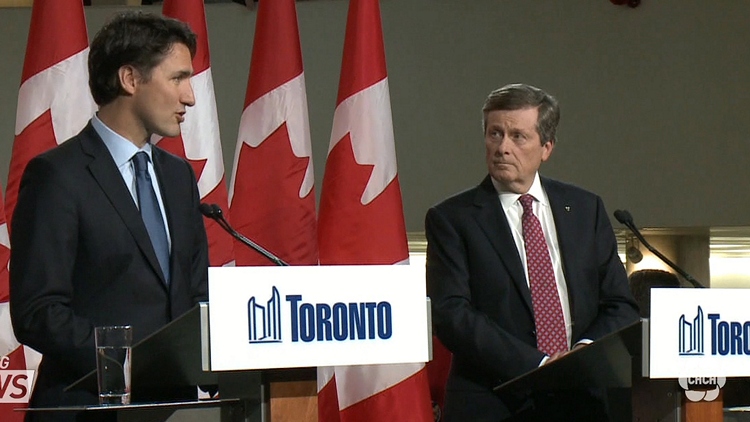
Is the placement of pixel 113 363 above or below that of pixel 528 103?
below

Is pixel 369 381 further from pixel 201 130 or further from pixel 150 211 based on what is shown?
Result: pixel 150 211

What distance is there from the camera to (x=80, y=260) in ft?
7.41

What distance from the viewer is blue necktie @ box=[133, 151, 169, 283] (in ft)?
7.67

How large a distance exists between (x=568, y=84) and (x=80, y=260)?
385 centimetres

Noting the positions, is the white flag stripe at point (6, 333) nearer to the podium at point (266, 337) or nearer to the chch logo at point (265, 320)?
the podium at point (266, 337)

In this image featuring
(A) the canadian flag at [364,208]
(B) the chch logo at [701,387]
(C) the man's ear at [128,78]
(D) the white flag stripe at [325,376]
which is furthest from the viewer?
(D) the white flag stripe at [325,376]

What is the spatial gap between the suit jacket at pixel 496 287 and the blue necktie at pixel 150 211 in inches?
33.0

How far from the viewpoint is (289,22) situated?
439cm

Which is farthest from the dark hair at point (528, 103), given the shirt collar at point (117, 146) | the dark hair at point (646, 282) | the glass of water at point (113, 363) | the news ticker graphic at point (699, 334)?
the glass of water at point (113, 363)

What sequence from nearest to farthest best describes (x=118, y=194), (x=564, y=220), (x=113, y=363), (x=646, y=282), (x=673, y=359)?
(x=113, y=363) < (x=673, y=359) < (x=118, y=194) < (x=564, y=220) < (x=646, y=282)

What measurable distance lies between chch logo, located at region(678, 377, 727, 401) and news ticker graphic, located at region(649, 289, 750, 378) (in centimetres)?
3

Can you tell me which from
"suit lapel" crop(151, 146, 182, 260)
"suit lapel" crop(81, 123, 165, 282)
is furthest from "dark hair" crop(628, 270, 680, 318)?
"suit lapel" crop(81, 123, 165, 282)

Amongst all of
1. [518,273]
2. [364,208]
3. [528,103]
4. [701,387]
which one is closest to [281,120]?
[364,208]

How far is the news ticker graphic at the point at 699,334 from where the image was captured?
2170 mm
